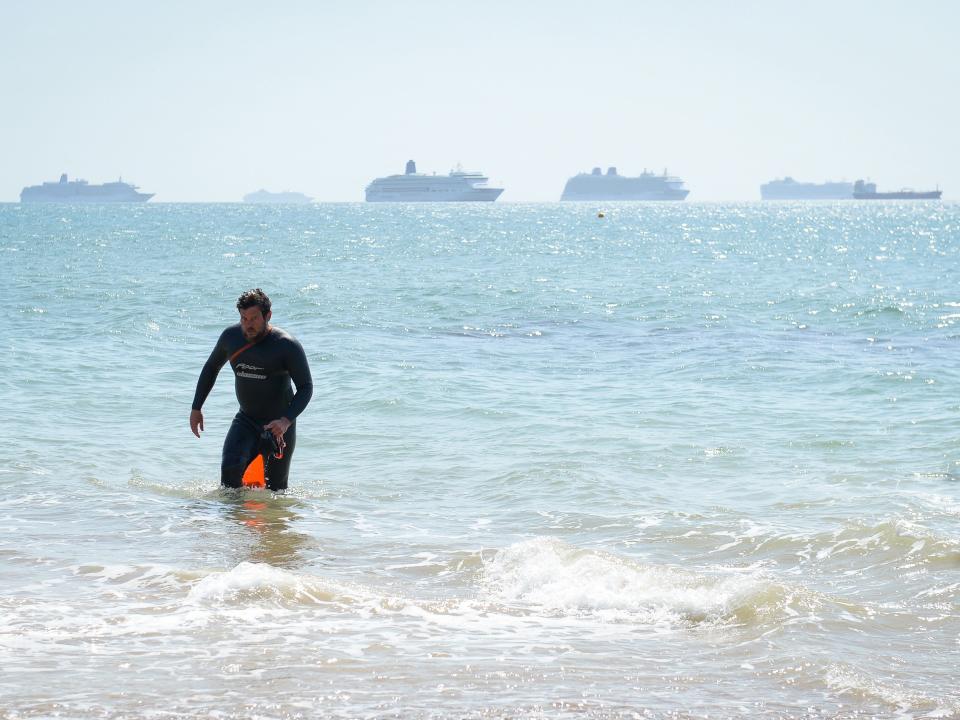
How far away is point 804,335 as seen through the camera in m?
20.8

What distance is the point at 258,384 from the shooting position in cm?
835

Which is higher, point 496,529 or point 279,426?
→ point 279,426

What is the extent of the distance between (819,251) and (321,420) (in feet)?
151

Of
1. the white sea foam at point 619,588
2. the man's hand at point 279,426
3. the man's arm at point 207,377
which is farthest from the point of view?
the man's arm at point 207,377

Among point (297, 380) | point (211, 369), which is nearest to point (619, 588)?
point (297, 380)

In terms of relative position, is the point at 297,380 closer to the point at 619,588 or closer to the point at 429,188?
the point at 619,588

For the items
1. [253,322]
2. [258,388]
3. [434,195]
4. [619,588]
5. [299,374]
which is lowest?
[619,588]

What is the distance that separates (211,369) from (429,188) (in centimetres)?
18283

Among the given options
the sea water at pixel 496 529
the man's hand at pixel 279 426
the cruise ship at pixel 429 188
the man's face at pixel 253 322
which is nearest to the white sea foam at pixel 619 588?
the sea water at pixel 496 529

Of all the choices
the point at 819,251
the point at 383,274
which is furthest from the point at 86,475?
the point at 819,251

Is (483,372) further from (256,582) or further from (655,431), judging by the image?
(256,582)

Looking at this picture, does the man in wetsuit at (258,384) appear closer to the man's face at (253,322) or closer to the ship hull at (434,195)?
the man's face at (253,322)

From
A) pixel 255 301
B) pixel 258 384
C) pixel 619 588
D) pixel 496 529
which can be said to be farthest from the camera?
pixel 258 384

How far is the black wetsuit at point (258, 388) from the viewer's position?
821 cm
